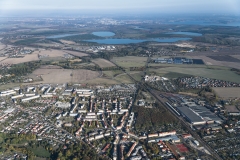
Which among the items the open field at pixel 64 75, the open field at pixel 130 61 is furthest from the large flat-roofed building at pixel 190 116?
the open field at pixel 130 61

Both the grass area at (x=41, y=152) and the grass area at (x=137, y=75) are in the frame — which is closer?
the grass area at (x=41, y=152)

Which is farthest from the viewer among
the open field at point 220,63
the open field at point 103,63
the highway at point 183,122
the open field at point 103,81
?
the open field at point 103,63

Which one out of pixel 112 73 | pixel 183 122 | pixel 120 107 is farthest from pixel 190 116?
pixel 112 73

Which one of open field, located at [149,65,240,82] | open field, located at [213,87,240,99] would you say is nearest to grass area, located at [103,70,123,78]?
open field, located at [149,65,240,82]

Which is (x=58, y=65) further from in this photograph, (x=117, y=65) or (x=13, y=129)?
(x=13, y=129)

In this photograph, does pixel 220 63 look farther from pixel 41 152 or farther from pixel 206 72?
pixel 41 152

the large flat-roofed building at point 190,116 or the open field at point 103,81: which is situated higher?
the open field at point 103,81

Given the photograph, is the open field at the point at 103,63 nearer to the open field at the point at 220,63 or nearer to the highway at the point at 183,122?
the highway at the point at 183,122
